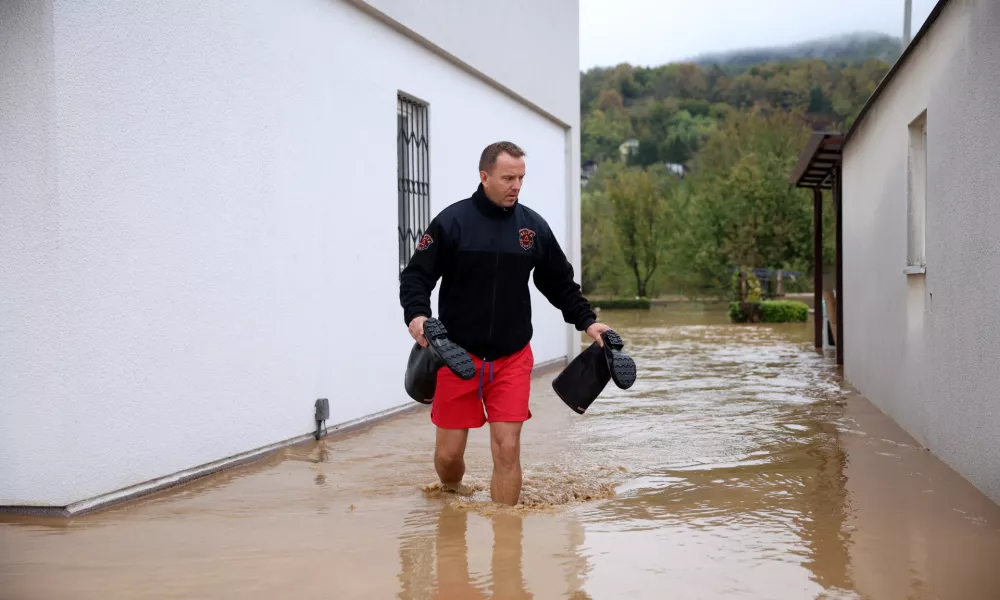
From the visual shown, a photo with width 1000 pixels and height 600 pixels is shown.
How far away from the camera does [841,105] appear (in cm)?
8369

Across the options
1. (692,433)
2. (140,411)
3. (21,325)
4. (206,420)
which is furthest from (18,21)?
(692,433)

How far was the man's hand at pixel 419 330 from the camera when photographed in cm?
484

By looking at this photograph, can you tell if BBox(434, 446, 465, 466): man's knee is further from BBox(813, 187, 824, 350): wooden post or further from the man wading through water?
BBox(813, 187, 824, 350): wooden post

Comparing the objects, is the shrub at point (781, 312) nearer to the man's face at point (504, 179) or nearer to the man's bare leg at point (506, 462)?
the man's bare leg at point (506, 462)

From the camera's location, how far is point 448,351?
466 centimetres

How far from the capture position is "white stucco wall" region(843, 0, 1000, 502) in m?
5.29

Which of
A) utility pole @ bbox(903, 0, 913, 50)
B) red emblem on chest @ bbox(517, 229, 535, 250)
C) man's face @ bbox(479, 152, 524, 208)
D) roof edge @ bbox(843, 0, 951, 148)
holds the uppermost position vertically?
utility pole @ bbox(903, 0, 913, 50)

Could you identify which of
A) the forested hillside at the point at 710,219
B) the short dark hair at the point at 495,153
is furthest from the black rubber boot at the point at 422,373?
the forested hillside at the point at 710,219

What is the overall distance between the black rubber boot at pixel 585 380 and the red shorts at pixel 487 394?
25 centimetres

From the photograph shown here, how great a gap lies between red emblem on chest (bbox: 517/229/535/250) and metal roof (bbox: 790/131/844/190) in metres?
7.51

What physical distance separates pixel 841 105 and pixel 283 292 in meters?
Result: 83.7

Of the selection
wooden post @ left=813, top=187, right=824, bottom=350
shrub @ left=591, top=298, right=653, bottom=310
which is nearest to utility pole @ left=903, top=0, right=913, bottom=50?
wooden post @ left=813, top=187, right=824, bottom=350

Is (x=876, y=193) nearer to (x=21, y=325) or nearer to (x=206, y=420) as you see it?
(x=206, y=420)

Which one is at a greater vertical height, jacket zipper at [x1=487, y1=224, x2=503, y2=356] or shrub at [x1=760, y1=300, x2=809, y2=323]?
jacket zipper at [x1=487, y1=224, x2=503, y2=356]
